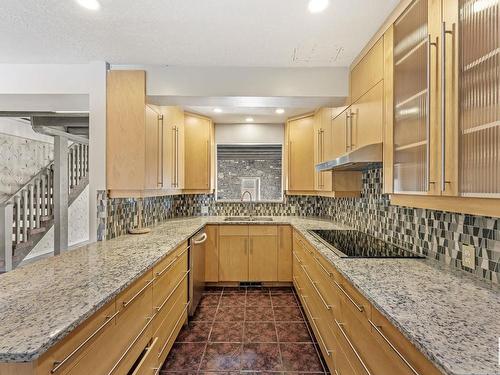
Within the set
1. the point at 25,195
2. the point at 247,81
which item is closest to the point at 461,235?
the point at 247,81

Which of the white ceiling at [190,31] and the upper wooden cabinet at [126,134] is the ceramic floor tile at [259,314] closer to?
the upper wooden cabinet at [126,134]

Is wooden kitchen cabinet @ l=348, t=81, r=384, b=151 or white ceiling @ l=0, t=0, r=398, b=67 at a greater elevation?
white ceiling @ l=0, t=0, r=398, b=67

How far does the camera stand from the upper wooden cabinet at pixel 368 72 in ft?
6.17

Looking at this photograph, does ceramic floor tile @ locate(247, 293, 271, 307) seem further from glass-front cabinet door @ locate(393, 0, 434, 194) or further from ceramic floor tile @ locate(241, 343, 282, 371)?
glass-front cabinet door @ locate(393, 0, 434, 194)

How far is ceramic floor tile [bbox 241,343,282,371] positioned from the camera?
1985 millimetres

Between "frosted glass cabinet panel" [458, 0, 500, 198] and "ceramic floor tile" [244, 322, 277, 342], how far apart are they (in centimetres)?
197

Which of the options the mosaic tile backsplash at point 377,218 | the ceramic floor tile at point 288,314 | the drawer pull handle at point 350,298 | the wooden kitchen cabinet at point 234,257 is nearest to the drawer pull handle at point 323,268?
the drawer pull handle at point 350,298

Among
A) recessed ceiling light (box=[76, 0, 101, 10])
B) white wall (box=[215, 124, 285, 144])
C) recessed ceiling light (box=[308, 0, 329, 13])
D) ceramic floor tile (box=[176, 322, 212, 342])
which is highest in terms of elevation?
recessed ceiling light (box=[76, 0, 101, 10])

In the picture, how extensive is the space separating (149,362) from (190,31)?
87.3 inches

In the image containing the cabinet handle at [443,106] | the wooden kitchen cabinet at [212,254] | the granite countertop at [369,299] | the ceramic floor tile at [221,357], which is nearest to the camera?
the granite countertop at [369,299]

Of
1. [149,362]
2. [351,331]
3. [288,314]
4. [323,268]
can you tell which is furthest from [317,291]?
[149,362]

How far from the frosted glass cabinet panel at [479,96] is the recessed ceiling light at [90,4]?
1.94 metres

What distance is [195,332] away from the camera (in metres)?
2.47

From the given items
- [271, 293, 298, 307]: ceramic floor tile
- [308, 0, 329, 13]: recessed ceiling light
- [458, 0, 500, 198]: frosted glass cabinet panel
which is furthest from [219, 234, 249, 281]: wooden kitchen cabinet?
[458, 0, 500, 198]: frosted glass cabinet panel
